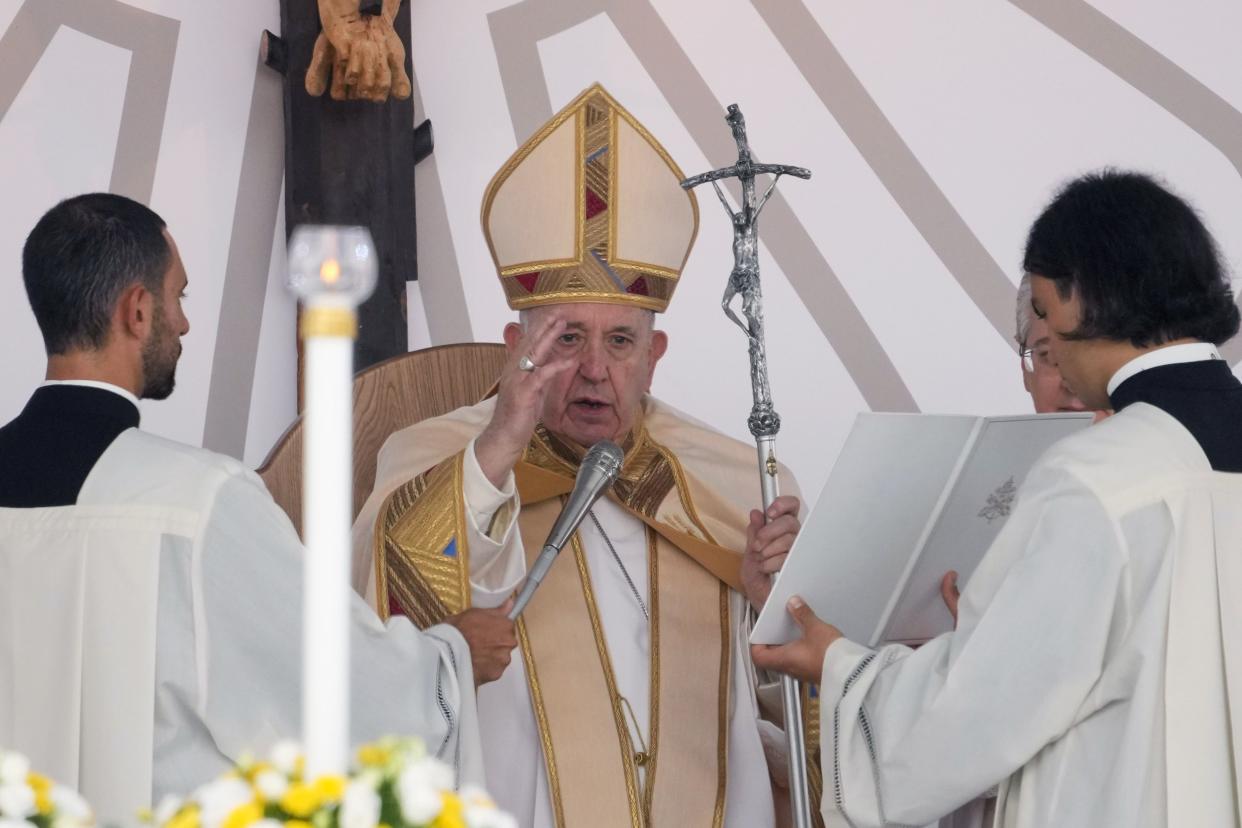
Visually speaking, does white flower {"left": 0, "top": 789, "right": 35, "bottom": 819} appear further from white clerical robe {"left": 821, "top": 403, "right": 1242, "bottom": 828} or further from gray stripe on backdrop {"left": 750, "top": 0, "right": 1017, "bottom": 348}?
gray stripe on backdrop {"left": 750, "top": 0, "right": 1017, "bottom": 348}

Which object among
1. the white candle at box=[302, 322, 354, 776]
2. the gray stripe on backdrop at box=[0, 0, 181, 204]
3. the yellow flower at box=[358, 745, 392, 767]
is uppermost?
the gray stripe on backdrop at box=[0, 0, 181, 204]

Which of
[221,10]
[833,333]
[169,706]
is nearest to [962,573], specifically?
[169,706]

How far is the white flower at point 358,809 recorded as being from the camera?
132 centimetres

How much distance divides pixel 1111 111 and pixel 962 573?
282cm

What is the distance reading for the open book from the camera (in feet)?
10.2

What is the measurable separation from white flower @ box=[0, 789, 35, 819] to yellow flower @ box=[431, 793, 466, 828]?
1.34 feet

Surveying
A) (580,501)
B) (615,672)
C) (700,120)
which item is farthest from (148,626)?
(700,120)

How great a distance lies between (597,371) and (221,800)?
2616mm

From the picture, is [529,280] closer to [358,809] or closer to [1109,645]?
[1109,645]

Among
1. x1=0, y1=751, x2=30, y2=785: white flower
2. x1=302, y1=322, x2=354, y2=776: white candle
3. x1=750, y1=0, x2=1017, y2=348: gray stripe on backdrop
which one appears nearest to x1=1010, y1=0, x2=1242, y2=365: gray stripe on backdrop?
x1=750, y1=0, x2=1017, y2=348: gray stripe on backdrop

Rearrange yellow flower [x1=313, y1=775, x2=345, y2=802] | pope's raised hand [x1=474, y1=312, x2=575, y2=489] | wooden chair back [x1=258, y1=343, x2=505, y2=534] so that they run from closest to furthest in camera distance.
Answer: yellow flower [x1=313, y1=775, x2=345, y2=802], pope's raised hand [x1=474, y1=312, x2=575, y2=489], wooden chair back [x1=258, y1=343, x2=505, y2=534]

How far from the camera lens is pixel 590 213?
4.09 m

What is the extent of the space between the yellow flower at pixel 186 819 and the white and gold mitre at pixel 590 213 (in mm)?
2667

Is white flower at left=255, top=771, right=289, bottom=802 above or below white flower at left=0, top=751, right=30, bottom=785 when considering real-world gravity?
above
